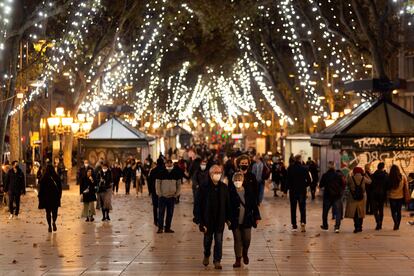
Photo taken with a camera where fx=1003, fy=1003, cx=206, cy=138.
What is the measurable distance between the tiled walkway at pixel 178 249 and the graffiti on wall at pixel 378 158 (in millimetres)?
6276

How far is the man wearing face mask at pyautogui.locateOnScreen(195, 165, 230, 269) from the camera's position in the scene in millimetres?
15109

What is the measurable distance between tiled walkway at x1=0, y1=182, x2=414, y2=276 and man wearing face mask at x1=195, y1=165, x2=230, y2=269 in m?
0.38

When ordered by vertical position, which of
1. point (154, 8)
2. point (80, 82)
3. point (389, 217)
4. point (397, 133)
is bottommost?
point (389, 217)

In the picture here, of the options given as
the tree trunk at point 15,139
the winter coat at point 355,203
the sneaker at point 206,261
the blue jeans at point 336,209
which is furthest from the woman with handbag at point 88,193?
the tree trunk at point 15,139

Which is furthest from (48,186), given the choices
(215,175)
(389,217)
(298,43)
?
(298,43)

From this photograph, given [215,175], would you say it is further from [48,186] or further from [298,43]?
[298,43]

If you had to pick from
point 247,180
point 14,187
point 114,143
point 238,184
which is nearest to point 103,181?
point 14,187

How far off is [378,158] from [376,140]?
0.60 meters

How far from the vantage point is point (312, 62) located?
58.1m

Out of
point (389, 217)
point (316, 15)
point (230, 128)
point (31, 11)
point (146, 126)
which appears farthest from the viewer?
point (230, 128)

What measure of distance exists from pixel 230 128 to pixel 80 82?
242 feet

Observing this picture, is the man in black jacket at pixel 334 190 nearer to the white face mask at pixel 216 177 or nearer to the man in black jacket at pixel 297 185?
the man in black jacket at pixel 297 185

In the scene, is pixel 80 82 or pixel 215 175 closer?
pixel 215 175

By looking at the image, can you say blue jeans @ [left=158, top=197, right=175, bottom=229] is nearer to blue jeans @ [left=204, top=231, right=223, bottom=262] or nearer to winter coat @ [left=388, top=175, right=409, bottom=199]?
winter coat @ [left=388, top=175, right=409, bottom=199]
